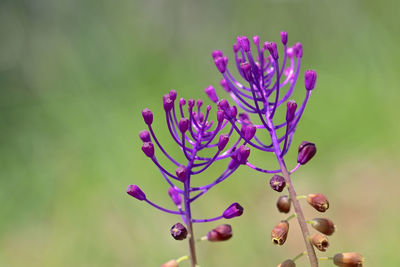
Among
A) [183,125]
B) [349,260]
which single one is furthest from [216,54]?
[349,260]

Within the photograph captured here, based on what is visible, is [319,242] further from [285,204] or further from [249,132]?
[249,132]

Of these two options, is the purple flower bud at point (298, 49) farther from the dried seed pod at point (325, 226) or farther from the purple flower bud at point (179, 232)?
the purple flower bud at point (179, 232)

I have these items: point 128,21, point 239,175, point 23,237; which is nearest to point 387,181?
point 239,175

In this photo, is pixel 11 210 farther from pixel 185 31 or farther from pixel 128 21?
pixel 185 31

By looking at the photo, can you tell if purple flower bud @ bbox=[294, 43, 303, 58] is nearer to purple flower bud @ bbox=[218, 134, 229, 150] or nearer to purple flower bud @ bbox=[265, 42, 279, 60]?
purple flower bud @ bbox=[265, 42, 279, 60]

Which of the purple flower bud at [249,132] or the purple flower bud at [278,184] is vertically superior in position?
the purple flower bud at [249,132]

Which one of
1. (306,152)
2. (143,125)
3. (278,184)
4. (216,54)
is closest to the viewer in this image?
(278,184)

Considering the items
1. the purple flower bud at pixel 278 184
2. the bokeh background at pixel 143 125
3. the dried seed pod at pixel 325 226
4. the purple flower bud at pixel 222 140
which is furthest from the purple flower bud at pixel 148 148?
the bokeh background at pixel 143 125

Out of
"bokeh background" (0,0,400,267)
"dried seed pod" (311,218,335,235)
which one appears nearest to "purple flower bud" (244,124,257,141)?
"dried seed pod" (311,218,335,235)

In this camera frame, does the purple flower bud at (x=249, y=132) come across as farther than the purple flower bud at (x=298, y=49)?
No
